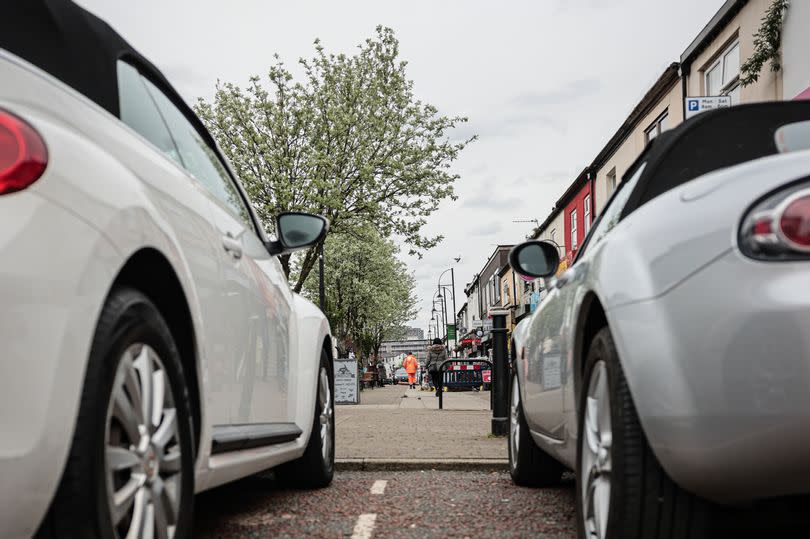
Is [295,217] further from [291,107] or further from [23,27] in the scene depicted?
[291,107]

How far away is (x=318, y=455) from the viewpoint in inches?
188

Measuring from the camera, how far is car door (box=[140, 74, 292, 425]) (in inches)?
119

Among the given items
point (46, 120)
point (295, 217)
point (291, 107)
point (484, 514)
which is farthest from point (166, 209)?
point (291, 107)

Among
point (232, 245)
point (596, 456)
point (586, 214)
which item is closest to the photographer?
point (596, 456)

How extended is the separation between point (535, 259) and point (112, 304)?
2.79 m

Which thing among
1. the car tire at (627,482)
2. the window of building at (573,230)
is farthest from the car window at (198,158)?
the window of building at (573,230)

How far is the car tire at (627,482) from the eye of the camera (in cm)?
217

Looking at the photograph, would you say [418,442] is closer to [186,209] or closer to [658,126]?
[186,209]

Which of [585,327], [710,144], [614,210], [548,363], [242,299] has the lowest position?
[548,363]

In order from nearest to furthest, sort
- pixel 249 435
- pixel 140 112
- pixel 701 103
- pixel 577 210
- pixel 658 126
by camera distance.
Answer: pixel 140 112
pixel 249 435
pixel 701 103
pixel 658 126
pixel 577 210

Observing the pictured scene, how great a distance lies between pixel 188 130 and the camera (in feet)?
11.6

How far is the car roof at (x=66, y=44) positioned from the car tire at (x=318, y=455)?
238cm

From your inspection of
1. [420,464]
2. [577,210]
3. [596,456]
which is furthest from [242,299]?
[577,210]

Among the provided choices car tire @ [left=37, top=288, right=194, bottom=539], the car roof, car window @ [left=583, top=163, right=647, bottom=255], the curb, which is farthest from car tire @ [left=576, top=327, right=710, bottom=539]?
the curb
